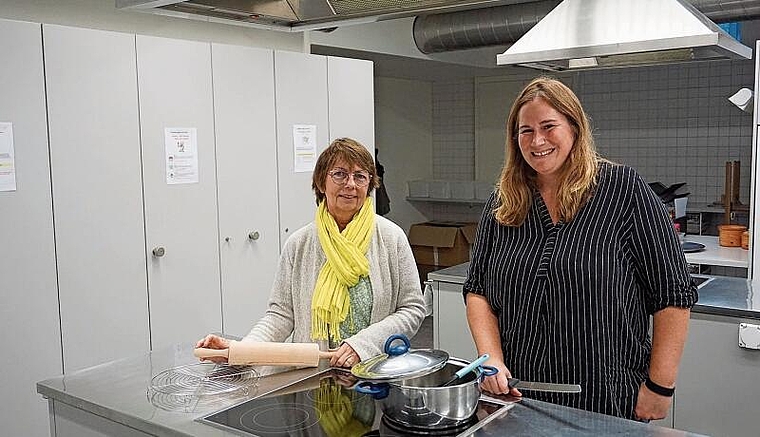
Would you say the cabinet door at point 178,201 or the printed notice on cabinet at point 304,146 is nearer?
the cabinet door at point 178,201

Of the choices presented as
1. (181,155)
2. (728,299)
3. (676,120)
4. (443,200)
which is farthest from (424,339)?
(676,120)

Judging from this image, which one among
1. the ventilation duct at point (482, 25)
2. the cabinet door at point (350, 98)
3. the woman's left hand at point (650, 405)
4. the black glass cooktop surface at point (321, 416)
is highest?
the ventilation duct at point (482, 25)

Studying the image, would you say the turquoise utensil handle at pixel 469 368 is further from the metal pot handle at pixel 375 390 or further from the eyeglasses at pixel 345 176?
the eyeglasses at pixel 345 176

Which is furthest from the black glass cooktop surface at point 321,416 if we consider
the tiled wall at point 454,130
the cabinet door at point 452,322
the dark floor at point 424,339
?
the tiled wall at point 454,130

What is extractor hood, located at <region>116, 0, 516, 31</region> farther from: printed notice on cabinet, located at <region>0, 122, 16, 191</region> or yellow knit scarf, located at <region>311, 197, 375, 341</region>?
printed notice on cabinet, located at <region>0, 122, 16, 191</region>

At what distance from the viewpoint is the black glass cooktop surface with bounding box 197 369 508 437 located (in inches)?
60.3

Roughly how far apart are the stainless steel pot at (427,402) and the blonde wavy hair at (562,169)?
497 millimetres

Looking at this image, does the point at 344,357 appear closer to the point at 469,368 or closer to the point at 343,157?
the point at 469,368

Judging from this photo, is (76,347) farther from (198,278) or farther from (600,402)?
(600,402)

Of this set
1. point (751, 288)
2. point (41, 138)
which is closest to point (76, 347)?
point (41, 138)

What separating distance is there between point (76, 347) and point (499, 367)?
213cm

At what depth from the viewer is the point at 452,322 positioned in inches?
137

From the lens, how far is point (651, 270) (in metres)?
1.80

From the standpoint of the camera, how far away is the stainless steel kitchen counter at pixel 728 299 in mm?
2680
